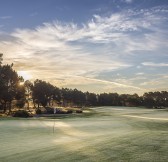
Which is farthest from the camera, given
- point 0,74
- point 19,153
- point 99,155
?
point 0,74

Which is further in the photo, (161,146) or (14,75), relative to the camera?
(14,75)

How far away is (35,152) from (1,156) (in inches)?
64.7

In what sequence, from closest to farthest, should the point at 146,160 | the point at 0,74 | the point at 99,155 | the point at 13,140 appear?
the point at 146,160, the point at 99,155, the point at 13,140, the point at 0,74

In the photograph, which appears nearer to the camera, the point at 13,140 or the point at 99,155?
the point at 99,155

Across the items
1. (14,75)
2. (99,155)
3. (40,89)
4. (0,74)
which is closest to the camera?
(99,155)

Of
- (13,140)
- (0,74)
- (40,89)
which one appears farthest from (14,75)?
(13,140)

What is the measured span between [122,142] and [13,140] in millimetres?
8363

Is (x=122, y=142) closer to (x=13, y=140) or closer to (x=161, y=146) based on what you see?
(x=161, y=146)

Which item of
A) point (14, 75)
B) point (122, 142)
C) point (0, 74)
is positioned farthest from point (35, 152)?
point (14, 75)

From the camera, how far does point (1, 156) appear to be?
688 inches

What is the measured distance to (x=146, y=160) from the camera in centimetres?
1427

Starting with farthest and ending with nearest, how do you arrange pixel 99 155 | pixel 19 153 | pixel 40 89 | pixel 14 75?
pixel 40 89 < pixel 14 75 < pixel 19 153 < pixel 99 155

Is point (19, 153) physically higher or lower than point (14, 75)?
lower

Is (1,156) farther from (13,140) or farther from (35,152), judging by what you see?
(13,140)
